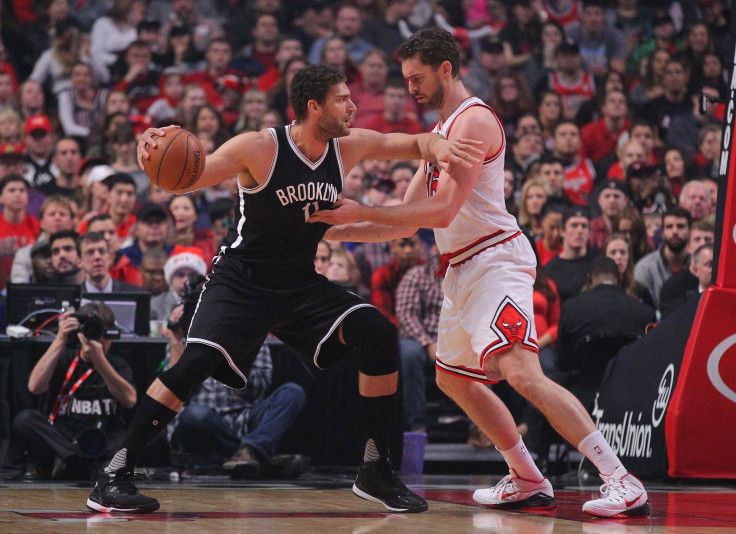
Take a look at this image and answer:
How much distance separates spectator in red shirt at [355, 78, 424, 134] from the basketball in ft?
24.6

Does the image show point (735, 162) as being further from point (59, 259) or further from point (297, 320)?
point (59, 259)

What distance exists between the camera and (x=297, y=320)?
5.41 meters

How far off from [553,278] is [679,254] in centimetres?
111

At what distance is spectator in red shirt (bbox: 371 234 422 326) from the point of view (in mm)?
9758

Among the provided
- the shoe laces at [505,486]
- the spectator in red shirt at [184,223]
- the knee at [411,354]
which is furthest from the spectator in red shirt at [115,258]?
the shoe laces at [505,486]

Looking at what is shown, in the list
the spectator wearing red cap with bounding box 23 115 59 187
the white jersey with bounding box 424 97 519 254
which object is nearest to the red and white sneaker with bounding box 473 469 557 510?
the white jersey with bounding box 424 97 519 254

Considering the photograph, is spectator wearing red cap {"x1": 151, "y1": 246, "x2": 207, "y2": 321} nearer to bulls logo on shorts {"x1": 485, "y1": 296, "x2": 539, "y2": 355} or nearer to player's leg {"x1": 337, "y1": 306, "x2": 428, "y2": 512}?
player's leg {"x1": 337, "y1": 306, "x2": 428, "y2": 512}

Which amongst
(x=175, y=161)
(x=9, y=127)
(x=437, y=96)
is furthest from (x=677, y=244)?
(x=9, y=127)

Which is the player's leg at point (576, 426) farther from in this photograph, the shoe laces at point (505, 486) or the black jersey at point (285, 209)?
the black jersey at point (285, 209)

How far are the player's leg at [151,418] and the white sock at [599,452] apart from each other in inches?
69.3

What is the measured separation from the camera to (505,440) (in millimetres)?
5578

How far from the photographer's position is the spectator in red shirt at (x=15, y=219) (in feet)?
32.3

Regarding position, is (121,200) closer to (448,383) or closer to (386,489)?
(448,383)

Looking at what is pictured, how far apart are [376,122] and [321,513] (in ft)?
26.4
